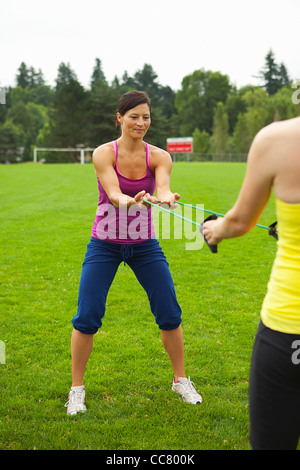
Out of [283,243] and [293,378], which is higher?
[283,243]

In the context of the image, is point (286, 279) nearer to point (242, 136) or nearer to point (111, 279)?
point (111, 279)

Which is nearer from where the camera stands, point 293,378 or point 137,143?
point 293,378

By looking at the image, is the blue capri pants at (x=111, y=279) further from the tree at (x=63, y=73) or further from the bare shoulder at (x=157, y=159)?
the tree at (x=63, y=73)

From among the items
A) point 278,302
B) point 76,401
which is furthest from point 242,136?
point 278,302

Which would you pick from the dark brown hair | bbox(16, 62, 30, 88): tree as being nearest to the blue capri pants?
the dark brown hair

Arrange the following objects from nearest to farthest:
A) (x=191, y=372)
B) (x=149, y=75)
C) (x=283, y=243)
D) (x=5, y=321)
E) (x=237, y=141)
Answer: (x=283, y=243) → (x=191, y=372) → (x=5, y=321) → (x=237, y=141) → (x=149, y=75)

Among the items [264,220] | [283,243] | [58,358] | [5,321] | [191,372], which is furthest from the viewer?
[264,220]

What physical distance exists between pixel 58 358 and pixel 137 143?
2394 mm

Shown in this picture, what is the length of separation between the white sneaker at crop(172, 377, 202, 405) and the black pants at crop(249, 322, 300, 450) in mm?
1911

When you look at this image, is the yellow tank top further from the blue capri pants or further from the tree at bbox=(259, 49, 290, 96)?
the tree at bbox=(259, 49, 290, 96)

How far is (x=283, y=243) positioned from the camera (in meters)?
1.93

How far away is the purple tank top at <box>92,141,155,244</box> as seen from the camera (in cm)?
365
